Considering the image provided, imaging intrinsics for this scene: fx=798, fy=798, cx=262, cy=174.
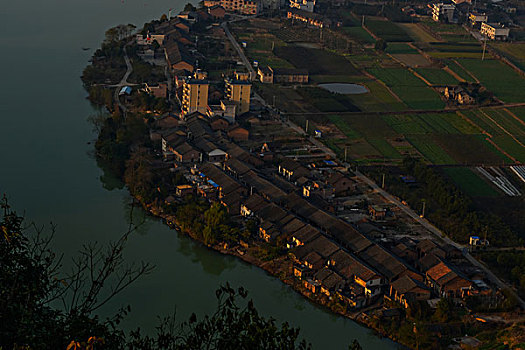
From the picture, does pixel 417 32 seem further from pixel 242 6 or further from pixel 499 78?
pixel 242 6

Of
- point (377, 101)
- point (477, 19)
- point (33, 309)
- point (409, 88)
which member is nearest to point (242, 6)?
point (477, 19)

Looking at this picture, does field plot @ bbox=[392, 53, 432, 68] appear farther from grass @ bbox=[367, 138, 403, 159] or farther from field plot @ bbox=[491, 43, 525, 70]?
grass @ bbox=[367, 138, 403, 159]

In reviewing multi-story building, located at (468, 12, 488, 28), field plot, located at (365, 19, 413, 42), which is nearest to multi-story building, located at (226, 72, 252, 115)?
field plot, located at (365, 19, 413, 42)

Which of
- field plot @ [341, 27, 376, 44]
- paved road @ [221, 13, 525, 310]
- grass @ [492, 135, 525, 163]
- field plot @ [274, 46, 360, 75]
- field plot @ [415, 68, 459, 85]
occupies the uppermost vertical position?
paved road @ [221, 13, 525, 310]

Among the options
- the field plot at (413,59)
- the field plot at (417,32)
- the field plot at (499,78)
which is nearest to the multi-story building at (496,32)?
the field plot at (417,32)

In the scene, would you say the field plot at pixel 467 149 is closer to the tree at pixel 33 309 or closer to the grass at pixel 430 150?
the grass at pixel 430 150

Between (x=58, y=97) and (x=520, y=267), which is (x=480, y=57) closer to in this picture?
(x=58, y=97)

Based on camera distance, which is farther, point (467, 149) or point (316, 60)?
point (316, 60)
